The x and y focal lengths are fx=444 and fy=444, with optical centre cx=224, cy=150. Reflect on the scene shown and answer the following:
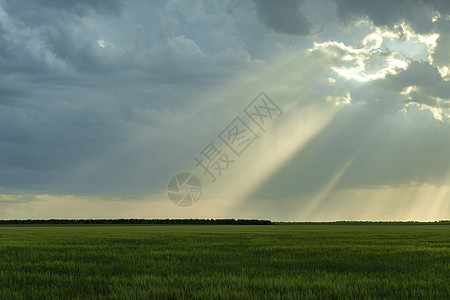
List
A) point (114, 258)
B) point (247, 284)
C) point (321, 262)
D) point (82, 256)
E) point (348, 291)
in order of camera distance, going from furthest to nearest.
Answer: point (82, 256), point (114, 258), point (321, 262), point (247, 284), point (348, 291)

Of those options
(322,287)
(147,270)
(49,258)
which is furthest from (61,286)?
(49,258)

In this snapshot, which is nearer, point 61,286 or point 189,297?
point 189,297

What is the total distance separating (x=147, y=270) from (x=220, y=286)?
348 centimetres

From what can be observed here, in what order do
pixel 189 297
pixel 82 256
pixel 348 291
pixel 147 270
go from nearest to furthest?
pixel 189 297, pixel 348 291, pixel 147 270, pixel 82 256

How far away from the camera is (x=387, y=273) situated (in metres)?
11.3

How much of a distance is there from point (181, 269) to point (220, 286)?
11.0 feet

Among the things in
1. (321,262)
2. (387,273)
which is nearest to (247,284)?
(387,273)

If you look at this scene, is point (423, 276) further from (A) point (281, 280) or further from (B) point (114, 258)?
(B) point (114, 258)

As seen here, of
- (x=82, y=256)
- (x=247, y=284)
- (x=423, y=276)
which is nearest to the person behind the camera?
(x=247, y=284)

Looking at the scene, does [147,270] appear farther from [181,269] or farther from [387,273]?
[387,273]

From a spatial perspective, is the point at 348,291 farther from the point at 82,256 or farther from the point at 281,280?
the point at 82,256

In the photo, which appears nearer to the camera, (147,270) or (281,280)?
(281,280)

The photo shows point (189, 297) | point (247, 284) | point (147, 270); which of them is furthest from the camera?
point (147, 270)

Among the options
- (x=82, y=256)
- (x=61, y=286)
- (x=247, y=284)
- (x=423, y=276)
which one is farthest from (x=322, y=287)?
(x=82, y=256)
